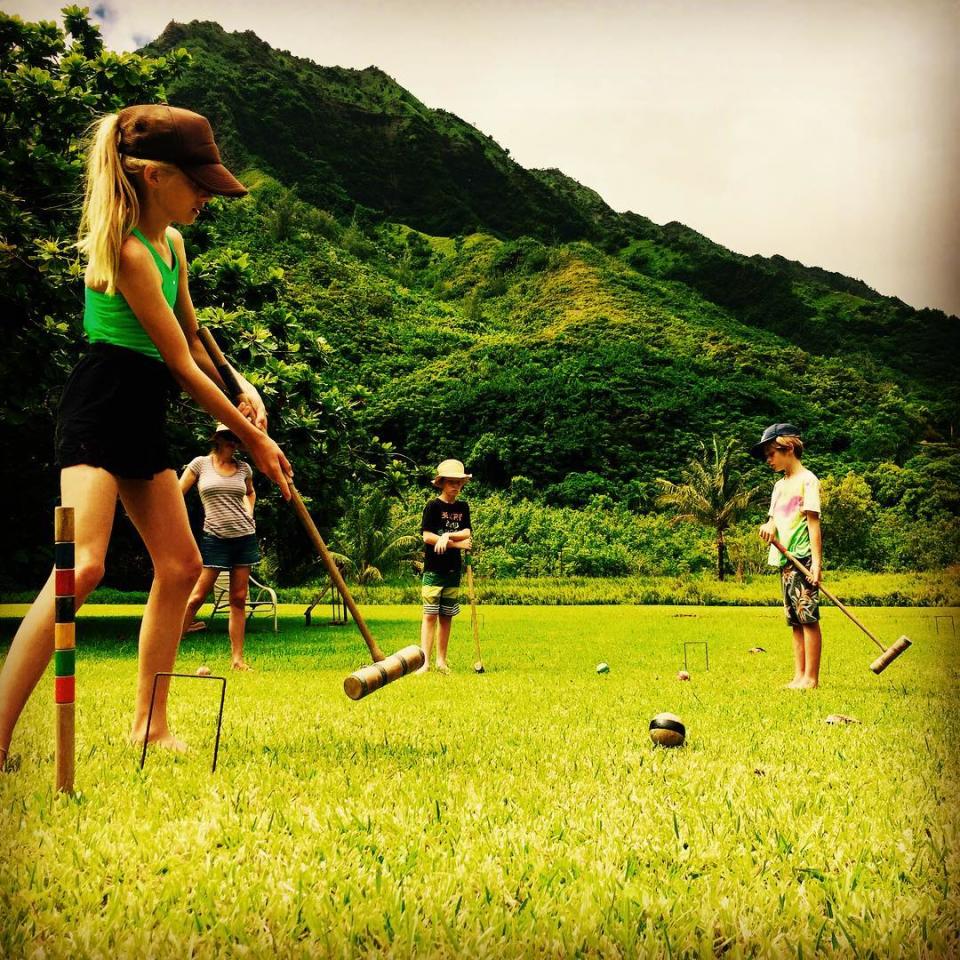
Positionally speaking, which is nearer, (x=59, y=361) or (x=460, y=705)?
(x=460, y=705)

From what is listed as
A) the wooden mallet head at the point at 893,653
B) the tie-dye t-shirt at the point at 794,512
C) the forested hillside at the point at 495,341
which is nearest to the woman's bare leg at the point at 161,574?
the forested hillside at the point at 495,341

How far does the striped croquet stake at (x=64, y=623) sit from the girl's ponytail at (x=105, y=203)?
0.90 meters

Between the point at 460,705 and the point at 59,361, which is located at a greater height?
the point at 59,361

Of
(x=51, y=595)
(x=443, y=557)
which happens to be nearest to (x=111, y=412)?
(x=51, y=595)

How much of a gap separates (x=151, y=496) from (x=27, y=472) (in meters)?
10.5

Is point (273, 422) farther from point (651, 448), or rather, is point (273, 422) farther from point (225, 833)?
point (651, 448)

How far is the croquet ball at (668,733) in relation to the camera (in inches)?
160

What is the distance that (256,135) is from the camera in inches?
322

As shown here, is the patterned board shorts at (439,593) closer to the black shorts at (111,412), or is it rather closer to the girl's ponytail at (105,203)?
the black shorts at (111,412)

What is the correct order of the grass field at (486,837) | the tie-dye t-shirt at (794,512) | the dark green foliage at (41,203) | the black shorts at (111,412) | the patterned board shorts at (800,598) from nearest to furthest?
1. the grass field at (486,837)
2. the black shorts at (111,412)
3. the patterned board shorts at (800,598)
4. the tie-dye t-shirt at (794,512)
5. the dark green foliage at (41,203)

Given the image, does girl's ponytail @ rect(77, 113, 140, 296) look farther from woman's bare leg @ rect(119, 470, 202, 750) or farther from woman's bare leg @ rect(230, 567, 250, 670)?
woman's bare leg @ rect(230, 567, 250, 670)

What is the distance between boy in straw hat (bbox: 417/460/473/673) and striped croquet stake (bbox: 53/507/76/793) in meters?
5.73

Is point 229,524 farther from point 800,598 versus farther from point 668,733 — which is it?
point 668,733

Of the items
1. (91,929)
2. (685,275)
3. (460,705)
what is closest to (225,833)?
(91,929)
